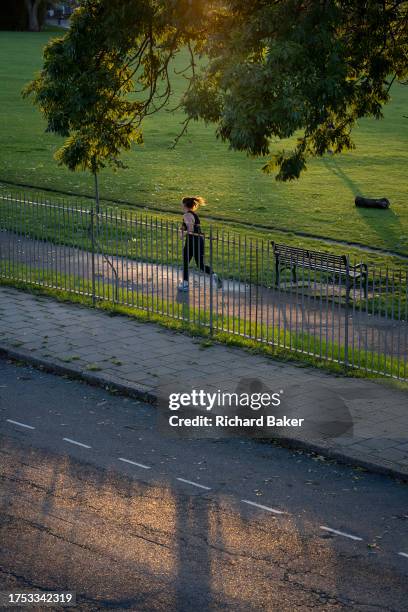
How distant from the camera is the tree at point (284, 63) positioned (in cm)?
1606

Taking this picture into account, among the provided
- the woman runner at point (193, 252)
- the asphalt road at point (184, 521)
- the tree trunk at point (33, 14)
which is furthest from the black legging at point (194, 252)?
the tree trunk at point (33, 14)

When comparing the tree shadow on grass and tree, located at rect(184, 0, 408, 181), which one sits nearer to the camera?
tree, located at rect(184, 0, 408, 181)

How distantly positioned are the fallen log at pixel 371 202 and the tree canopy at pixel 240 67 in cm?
607

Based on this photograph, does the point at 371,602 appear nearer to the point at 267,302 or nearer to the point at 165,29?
the point at 267,302

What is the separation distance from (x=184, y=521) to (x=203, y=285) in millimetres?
6998

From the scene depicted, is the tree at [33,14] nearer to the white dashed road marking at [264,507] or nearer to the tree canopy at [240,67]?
the tree canopy at [240,67]

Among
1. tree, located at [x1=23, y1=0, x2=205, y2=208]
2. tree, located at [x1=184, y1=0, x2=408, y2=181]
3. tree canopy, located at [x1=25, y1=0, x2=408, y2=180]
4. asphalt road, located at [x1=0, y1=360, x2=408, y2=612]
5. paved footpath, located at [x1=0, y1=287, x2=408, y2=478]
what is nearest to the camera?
asphalt road, located at [x1=0, y1=360, x2=408, y2=612]

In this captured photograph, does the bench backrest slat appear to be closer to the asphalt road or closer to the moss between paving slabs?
the moss between paving slabs

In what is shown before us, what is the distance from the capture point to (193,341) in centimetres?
1558

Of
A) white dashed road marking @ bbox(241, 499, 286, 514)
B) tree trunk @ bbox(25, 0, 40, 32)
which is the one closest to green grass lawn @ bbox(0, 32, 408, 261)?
white dashed road marking @ bbox(241, 499, 286, 514)

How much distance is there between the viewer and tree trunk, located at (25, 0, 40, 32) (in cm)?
10687

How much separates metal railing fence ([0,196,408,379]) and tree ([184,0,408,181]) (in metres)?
1.76

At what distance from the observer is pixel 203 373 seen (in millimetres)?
14062

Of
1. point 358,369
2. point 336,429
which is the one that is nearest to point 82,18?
point 358,369
